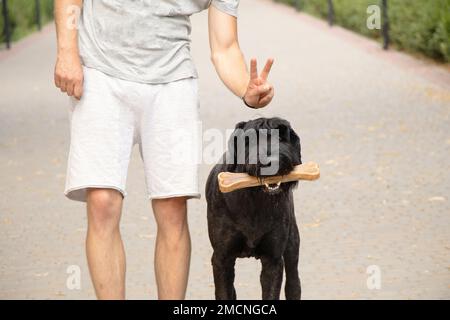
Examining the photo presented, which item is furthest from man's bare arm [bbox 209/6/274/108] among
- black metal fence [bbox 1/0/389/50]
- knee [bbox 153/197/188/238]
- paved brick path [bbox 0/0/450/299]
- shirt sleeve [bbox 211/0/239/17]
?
black metal fence [bbox 1/0/389/50]

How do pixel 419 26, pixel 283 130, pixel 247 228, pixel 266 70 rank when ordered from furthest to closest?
pixel 419 26
pixel 247 228
pixel 283 130
pixel 266 70

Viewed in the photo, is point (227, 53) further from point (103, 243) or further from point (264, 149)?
point (103, 243)

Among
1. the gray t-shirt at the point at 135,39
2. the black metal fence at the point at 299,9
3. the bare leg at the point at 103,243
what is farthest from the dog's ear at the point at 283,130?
the black metal fence at the point at 299,9

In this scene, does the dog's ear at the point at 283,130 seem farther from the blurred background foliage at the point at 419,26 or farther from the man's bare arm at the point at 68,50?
the blurred background foliage at the point at 419,26

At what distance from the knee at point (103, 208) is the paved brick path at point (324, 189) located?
5.79 feet

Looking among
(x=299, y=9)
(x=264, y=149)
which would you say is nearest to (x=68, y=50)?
(x=264, y=149)

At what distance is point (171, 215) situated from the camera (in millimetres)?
5316

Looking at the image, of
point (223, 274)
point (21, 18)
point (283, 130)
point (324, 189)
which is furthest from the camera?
point (21, 18)

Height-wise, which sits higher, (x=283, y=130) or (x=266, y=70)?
(x=266, y=70)

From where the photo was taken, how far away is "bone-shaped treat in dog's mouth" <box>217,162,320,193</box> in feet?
16.6

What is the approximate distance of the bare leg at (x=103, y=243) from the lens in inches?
202

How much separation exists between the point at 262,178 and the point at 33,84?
555 inches

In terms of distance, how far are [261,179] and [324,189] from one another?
16.2ft

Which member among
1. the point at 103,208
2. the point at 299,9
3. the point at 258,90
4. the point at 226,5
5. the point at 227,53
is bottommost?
the point at 299,9
